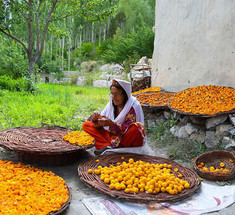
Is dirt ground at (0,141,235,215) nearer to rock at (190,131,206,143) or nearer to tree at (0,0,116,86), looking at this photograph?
rock at (190,131,206,143)

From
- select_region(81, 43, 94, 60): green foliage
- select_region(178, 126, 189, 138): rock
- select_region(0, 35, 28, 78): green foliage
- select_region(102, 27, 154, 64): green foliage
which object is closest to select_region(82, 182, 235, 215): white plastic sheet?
select_region(178, 126, 189, 138): rock

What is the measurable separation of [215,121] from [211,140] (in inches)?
11.2

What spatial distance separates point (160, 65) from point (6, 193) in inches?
170

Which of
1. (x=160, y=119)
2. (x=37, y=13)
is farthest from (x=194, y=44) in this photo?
(x=37, y=13)

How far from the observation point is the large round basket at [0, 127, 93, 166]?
267 centimetres

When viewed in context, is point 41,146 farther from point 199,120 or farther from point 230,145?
point 230,145

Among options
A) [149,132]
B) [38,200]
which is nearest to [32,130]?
[38,200]

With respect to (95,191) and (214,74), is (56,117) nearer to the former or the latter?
(95,191)

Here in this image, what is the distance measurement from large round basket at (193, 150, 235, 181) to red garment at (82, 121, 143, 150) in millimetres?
777

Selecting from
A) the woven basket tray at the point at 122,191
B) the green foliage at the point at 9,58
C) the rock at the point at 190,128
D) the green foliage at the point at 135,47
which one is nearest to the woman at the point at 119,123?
the woven basket tray at the point at 122,191

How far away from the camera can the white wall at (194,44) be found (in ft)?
13.5

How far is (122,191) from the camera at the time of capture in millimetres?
2307

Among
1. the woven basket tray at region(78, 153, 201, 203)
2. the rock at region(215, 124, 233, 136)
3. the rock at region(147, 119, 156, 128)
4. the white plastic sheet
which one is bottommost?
the rock at region(147, 119, 156, 128)

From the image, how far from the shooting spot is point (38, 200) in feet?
6.56
